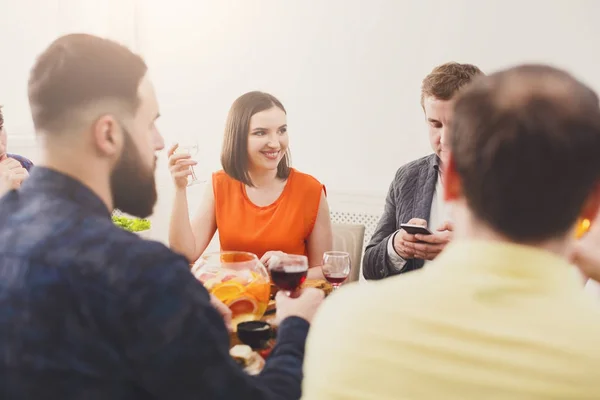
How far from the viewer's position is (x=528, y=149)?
698mm

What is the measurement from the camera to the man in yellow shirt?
0.66 meters

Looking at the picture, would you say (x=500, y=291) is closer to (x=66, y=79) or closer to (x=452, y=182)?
(x=452, y=182)

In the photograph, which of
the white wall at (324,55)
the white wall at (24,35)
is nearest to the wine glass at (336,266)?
the white wall at (324,55)

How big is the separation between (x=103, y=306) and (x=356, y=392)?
0.38m

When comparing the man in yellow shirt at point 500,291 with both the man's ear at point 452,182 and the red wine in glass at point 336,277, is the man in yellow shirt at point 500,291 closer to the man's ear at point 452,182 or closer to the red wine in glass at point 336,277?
the man's ear at point 452,182

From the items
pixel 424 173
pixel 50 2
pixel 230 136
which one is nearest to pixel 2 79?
pixel 50 2

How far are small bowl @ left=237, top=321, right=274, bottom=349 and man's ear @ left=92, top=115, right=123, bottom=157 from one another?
0.50 meters

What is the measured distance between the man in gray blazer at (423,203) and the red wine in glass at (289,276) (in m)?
0.55

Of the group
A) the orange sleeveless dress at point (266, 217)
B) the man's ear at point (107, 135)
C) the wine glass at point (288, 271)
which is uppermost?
the man's ear at point (107, 135)

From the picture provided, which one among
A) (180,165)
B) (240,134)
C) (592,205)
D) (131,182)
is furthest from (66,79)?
(240,134)

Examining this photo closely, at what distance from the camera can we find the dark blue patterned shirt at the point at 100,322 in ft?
2.68

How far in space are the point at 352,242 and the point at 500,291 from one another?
1829 millimetres

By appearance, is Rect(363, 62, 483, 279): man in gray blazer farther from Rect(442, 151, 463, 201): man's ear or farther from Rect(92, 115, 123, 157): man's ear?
Rect(92, 115, 123, 157): man's ear

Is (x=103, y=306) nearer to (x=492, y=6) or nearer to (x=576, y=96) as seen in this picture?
(x=576, y=96)
